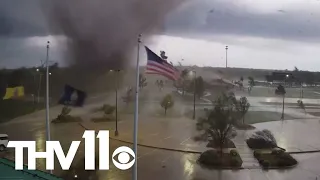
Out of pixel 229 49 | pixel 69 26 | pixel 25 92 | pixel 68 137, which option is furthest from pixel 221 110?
pixel 25 92

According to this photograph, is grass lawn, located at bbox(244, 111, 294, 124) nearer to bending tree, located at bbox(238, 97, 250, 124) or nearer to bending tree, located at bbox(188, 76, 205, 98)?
bending tree, located at bbox(238, 97, 250, 124)

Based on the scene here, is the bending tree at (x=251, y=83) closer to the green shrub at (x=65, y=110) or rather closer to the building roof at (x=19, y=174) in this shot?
the green shrub at (x=65, y=110)

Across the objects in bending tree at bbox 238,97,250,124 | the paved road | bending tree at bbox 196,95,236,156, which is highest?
bending tree at bbox 238,97,250,124

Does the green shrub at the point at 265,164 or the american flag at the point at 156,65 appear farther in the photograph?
the green shrub at the point at 265,164

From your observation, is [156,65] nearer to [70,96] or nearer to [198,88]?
[198,88]

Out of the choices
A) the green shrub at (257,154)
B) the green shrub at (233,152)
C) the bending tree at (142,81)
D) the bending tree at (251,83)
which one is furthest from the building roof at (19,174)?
the bending tree at (251,83)

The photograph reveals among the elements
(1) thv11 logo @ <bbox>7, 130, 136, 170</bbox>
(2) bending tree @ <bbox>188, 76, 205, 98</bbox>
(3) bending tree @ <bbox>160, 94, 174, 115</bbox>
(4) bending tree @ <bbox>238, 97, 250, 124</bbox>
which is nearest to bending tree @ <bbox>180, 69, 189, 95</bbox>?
(2) bending tree @ <bbox>188, 76, 205, 98</bbox>
